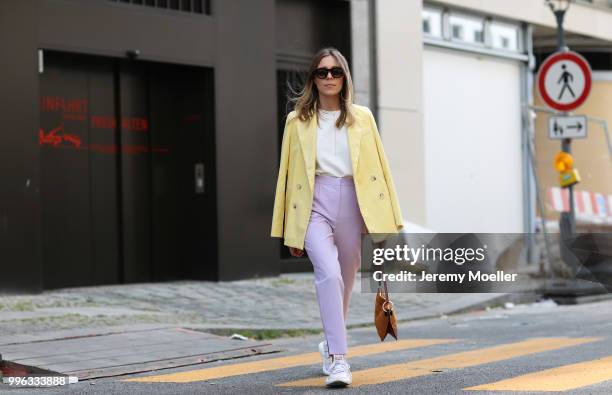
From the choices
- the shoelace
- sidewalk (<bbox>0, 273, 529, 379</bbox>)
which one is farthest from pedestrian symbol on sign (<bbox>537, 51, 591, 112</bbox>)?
the shoelace

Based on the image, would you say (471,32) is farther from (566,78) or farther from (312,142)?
(312,142)

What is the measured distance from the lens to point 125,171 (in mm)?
14078

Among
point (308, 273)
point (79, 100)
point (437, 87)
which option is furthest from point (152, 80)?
point (437, 87)

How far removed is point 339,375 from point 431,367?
4.21 feet

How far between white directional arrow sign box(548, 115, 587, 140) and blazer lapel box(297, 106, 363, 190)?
854cm

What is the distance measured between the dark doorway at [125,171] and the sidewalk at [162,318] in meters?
0.36

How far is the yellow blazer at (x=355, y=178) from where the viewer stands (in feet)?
21.9

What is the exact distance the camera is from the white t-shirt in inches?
265

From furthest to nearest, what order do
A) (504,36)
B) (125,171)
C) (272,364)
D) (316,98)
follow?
(504,36) → (125,171) → (272,364) → (316,98)

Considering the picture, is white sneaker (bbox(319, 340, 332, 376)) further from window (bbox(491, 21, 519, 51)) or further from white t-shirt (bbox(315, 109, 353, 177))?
window (bbox(491, 21, 519, 51))

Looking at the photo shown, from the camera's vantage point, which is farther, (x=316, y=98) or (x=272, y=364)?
(x=272, y=364)

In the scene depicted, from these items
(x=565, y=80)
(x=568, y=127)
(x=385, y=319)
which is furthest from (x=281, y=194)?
(x=568, y=127)

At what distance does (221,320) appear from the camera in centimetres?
1139

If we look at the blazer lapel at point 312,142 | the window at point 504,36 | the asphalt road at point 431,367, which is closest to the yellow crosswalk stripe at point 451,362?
the asphalt road at point 431,367
